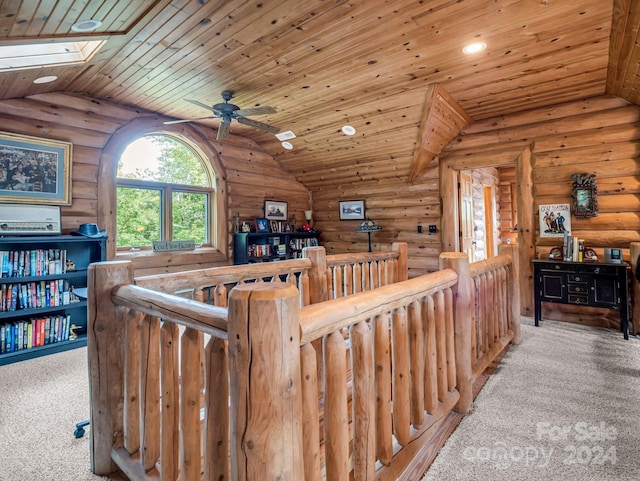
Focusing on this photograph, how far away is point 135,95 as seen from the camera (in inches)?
149

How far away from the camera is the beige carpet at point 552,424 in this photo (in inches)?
57.4

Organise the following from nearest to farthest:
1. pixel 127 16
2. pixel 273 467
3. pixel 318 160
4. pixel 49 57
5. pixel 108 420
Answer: pixel 273 467
pixel 108 420
pixel 127 16
pixel 49 57
pixel 318 160

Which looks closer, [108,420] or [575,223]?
[108,420]

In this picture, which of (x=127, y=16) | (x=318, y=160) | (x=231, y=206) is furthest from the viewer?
(x=318, y=160)

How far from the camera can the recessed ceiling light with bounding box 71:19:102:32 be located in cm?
210

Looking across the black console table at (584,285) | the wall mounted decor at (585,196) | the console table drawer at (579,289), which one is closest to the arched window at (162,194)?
the black console table at (584,285)

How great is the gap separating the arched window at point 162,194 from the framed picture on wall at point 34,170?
0.64 m

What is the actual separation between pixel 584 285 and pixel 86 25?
16.7 ft

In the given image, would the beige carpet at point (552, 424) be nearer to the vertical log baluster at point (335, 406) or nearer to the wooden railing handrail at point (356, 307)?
the vertical log baluster at point (335, 406)

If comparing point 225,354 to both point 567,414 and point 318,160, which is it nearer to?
point 567,414

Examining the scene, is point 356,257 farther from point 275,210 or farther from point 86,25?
point 275,210

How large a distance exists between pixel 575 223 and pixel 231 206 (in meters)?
4.86

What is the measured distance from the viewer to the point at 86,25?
2.14 metres

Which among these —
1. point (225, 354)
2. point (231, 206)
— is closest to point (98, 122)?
point (231, 206)
